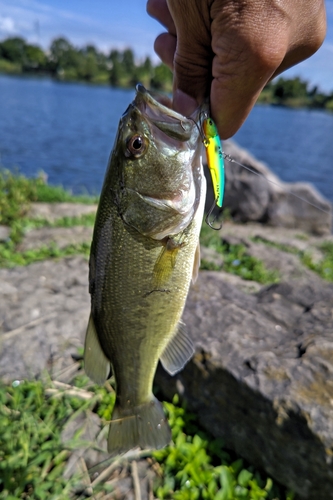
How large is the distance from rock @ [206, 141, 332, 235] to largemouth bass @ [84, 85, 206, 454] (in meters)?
8.08

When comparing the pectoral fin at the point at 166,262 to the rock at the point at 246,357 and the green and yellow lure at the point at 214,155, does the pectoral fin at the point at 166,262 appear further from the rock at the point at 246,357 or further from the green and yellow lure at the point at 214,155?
the rock at the point at 246,357

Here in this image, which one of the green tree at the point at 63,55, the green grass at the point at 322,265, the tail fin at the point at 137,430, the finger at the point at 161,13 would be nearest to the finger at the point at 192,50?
the finger at the point at 161,13

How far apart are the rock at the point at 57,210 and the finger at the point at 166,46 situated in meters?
5.45

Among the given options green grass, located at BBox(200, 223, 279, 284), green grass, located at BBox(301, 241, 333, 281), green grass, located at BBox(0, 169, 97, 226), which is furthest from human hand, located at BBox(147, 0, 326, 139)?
green grass, located at BBox(0, 169, 97, 226)

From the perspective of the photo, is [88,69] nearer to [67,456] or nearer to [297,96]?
[297,96]

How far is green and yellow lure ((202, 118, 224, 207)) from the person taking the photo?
2.09 m

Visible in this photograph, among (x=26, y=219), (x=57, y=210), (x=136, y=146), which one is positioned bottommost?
(x=57, y=210)

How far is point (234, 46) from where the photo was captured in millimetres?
1842

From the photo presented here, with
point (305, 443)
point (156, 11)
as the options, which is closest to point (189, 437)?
point (305, 443)

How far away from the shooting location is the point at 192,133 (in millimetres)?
2088

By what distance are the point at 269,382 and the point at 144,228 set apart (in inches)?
59.3

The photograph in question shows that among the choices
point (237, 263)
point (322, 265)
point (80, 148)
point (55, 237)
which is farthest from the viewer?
point (80, 148)

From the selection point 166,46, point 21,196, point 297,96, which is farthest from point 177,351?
point 297,96

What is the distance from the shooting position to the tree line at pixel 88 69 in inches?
3969
